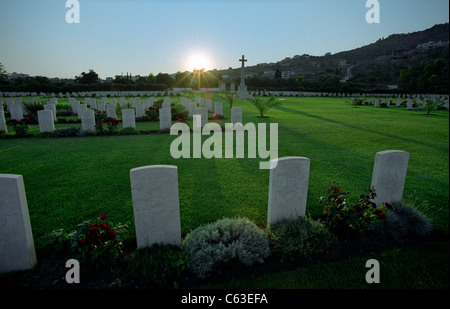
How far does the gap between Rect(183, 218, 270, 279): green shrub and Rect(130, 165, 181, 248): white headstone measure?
1.06 feet

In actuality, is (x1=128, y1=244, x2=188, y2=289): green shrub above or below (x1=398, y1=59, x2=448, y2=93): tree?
below

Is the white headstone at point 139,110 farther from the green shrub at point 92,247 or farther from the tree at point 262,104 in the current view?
the green shrub at point 92,247

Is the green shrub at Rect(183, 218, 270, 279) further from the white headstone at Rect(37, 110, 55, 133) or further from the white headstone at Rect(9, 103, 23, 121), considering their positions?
the white headstone at Rect(9, 103, 23, 121)

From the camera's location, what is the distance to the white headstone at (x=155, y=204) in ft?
9.95

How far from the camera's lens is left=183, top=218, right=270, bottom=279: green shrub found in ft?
A: 9.40

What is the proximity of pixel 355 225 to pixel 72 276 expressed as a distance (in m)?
3.83

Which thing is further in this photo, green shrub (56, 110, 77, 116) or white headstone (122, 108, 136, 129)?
green shrub (56, 110, 77, 116)

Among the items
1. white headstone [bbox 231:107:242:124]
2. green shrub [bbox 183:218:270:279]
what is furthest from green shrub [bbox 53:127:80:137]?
green shrub [bbox 183:218:270:279]

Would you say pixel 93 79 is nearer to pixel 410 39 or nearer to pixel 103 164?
pixel 103 164

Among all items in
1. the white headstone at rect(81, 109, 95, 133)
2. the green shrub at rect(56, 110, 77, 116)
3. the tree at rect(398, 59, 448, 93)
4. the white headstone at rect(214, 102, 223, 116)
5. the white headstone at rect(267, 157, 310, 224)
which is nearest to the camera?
the white headstone at rect(267, 157, 310, 224)

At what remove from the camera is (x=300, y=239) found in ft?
10.4

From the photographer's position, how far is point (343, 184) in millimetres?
5344

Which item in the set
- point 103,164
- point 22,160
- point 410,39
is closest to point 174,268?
point 103,164

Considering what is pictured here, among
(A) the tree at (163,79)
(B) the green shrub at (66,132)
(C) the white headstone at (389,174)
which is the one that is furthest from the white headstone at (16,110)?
(A) the tree at (163,79)
